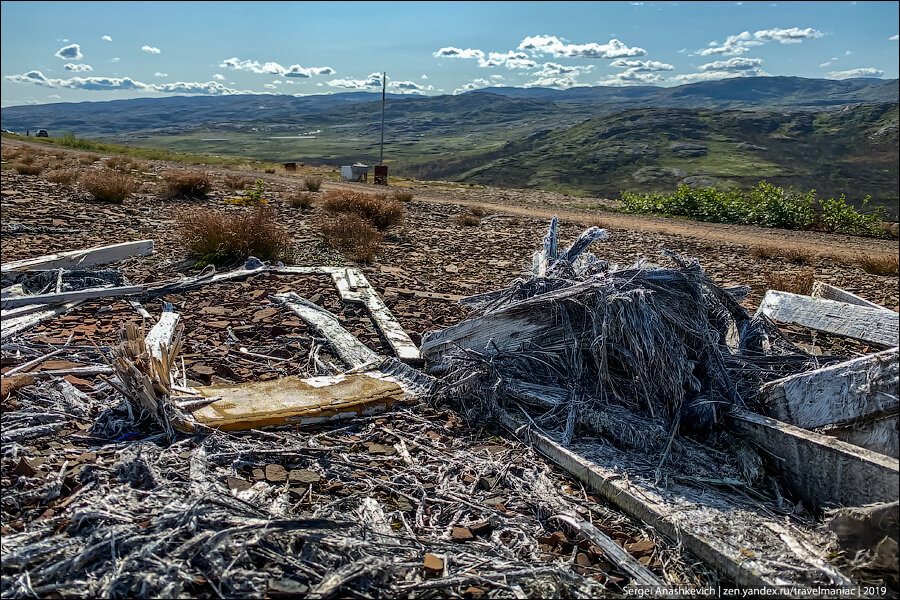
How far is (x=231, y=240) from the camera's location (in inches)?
265

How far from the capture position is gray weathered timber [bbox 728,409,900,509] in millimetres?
2482

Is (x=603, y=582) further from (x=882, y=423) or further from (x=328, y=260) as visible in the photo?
(x=328, y=260)

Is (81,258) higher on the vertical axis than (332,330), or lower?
higher

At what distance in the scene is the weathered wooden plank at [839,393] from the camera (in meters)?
2.79

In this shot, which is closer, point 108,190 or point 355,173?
point 108,190

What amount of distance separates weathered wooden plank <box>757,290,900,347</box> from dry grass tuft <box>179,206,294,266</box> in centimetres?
505

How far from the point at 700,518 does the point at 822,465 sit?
673 mm

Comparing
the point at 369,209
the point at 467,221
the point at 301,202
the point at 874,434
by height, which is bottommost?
the point at 874,434

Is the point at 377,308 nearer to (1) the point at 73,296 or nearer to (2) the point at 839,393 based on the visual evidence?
(1) the point at 73,296

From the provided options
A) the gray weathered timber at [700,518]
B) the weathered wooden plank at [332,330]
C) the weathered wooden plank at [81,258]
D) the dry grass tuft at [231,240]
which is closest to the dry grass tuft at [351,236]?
the dry grass tuft at [231,240]

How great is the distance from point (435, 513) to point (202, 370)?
6.64 feet

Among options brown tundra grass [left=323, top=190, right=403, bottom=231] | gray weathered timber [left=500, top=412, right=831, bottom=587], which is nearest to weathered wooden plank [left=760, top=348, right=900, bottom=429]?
gray weathered timber [left=500, top=412, right=831, bottom=587]

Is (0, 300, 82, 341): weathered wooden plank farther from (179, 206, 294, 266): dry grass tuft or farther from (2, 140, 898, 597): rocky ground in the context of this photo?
(179, 206, 294, 266): dry grass tuft

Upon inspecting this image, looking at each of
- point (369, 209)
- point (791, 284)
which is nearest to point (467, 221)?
point (369, 209)
